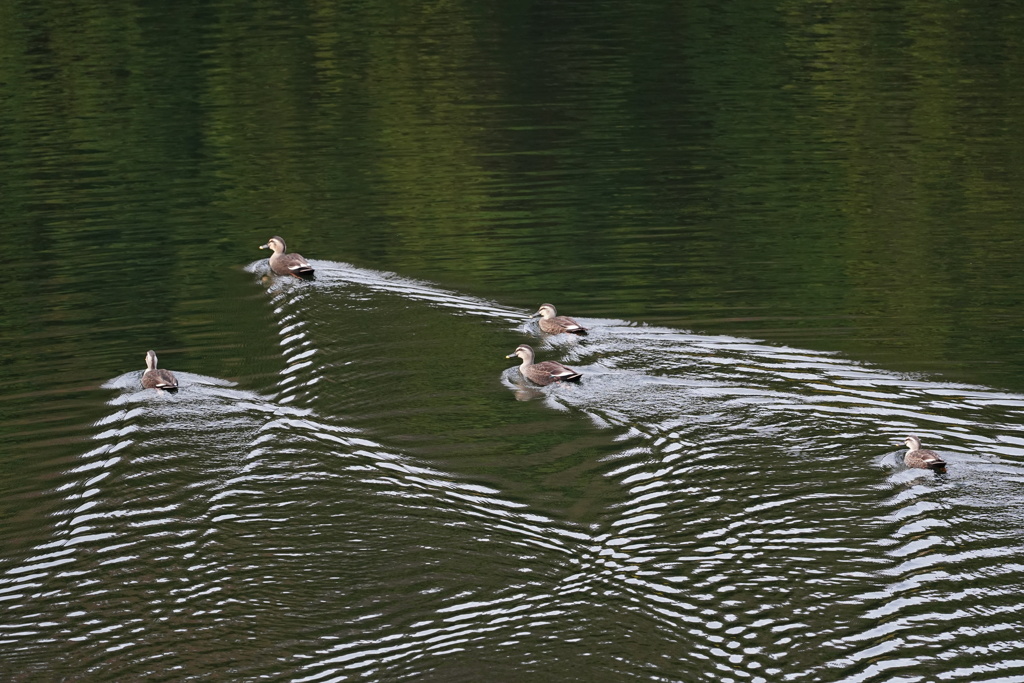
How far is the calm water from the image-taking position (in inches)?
420

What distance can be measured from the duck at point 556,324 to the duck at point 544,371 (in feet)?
3.24

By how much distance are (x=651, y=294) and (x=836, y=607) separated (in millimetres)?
8682

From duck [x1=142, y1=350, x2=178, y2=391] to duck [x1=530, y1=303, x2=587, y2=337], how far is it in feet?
15.0

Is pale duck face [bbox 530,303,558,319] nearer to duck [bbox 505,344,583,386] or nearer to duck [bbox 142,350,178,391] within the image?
duck [bbox 505,344,583,386]

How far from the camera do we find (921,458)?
12523 mm

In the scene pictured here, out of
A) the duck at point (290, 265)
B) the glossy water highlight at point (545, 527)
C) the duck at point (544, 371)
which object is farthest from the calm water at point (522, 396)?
the duck at point (290, 265)

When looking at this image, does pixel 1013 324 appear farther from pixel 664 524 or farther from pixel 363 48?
pixel 363 48

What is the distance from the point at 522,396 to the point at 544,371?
40 centimetres

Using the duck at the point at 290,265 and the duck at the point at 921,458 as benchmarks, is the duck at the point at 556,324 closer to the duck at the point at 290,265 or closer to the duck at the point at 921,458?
the duck at the point at 290,265

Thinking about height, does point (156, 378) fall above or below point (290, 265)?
below

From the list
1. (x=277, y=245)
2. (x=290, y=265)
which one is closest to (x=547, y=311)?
(x=290, y=265)

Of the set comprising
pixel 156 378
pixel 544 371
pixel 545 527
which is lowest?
pixel 545 527

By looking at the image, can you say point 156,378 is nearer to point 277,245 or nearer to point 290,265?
point 290,265

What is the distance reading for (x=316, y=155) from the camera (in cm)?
2997
